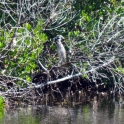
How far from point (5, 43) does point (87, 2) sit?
2671 mm

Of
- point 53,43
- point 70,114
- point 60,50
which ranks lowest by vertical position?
point 70,114

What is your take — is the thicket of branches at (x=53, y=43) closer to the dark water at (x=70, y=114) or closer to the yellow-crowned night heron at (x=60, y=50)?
the yellow-crowned night heron at (x=60, y=50)

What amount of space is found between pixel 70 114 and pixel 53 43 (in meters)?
1.78

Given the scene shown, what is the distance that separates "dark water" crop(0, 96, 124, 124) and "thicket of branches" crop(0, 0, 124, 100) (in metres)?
0.44

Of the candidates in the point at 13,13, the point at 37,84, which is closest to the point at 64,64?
the point at 37,84

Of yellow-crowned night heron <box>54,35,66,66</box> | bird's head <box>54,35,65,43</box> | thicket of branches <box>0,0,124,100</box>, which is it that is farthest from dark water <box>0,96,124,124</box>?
bird's head <box>54,35,65,43</box>

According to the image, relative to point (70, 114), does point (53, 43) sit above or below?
above

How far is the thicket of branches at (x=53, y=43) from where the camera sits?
35.2ft

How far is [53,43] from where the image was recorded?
11.7 m

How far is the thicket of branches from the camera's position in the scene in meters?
10.7

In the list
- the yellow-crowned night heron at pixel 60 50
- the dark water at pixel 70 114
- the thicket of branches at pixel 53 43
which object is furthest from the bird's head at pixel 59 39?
the dark water at pixel 70 114

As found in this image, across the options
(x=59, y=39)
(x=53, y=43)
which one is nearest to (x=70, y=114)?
(x=59, y=39)

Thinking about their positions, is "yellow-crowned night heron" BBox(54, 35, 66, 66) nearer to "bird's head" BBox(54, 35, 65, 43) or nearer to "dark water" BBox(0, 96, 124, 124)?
A: "bird's head" BBox(54, 35, 65, 43)

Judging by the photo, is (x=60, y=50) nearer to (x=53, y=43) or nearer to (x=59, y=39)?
(x=59, y=39)
